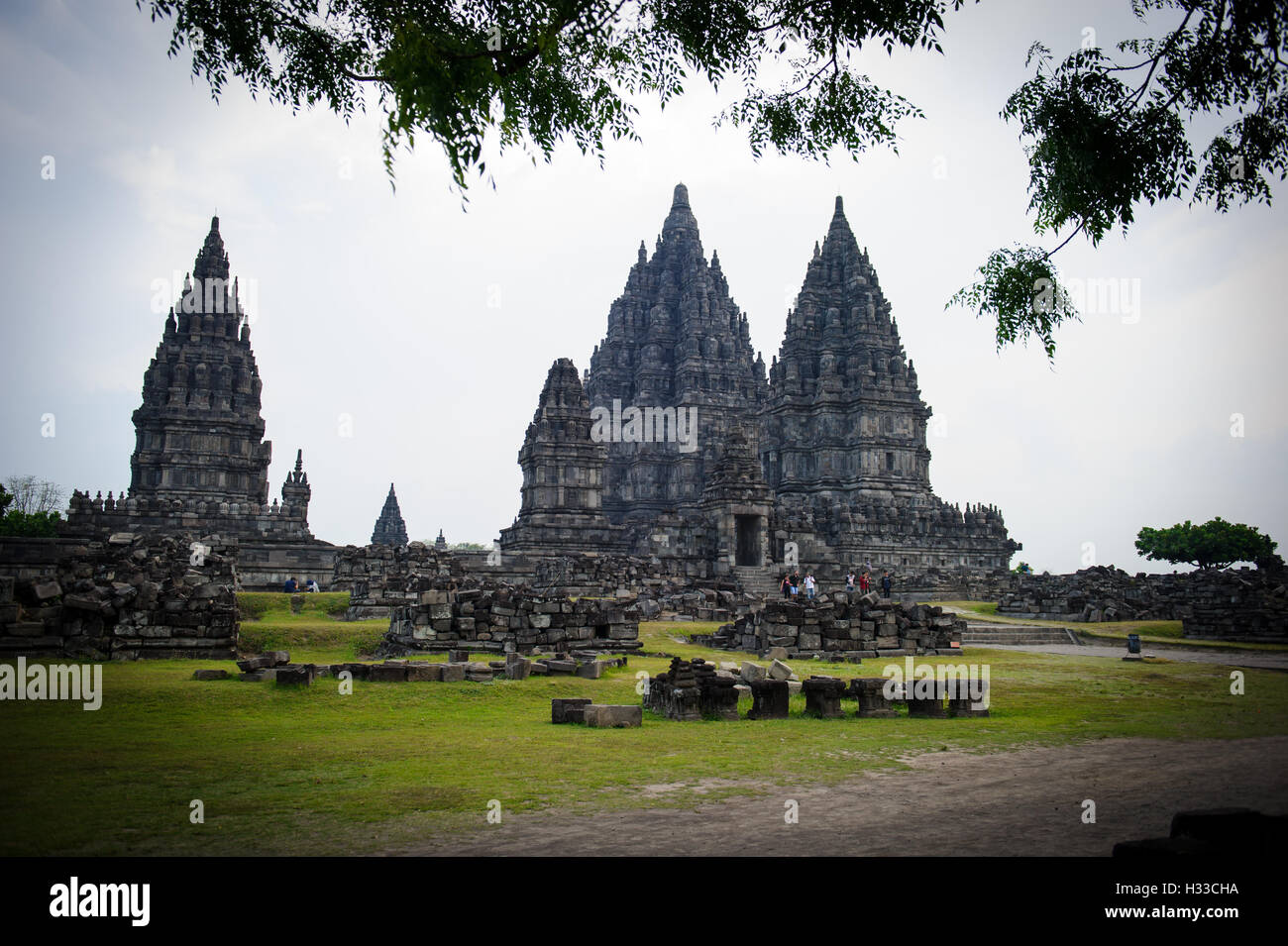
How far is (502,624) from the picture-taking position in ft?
55.0

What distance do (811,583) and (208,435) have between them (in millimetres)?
29558

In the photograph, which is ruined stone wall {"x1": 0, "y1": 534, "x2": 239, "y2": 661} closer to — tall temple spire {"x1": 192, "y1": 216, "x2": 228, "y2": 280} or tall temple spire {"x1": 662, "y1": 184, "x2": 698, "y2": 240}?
tall temple spire {"x1": 192, "y1": 216, "x2": 228, "y2": 280}

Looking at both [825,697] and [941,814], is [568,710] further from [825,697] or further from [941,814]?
[941,814]

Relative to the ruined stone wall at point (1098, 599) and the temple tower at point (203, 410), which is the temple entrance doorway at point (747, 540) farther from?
the temple tower at point (203, 410)

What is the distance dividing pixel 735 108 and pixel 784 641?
11890mm

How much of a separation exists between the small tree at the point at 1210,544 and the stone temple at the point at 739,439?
64.9ft

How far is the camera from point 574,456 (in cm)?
4006

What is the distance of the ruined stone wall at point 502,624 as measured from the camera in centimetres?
1647

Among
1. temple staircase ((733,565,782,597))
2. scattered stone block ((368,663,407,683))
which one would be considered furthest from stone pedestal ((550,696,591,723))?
temple staircase ((733,565,782,597))

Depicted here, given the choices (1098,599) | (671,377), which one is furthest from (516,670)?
(671,377)

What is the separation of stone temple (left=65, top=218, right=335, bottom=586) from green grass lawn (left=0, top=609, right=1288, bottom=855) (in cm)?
2148

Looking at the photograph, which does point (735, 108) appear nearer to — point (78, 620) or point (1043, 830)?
point (1043, 830)

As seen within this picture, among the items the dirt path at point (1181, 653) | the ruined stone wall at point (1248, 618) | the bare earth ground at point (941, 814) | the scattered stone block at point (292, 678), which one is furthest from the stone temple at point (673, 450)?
the bare earth ground at point (941, 814)

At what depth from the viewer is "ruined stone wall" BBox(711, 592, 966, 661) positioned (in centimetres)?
1844
